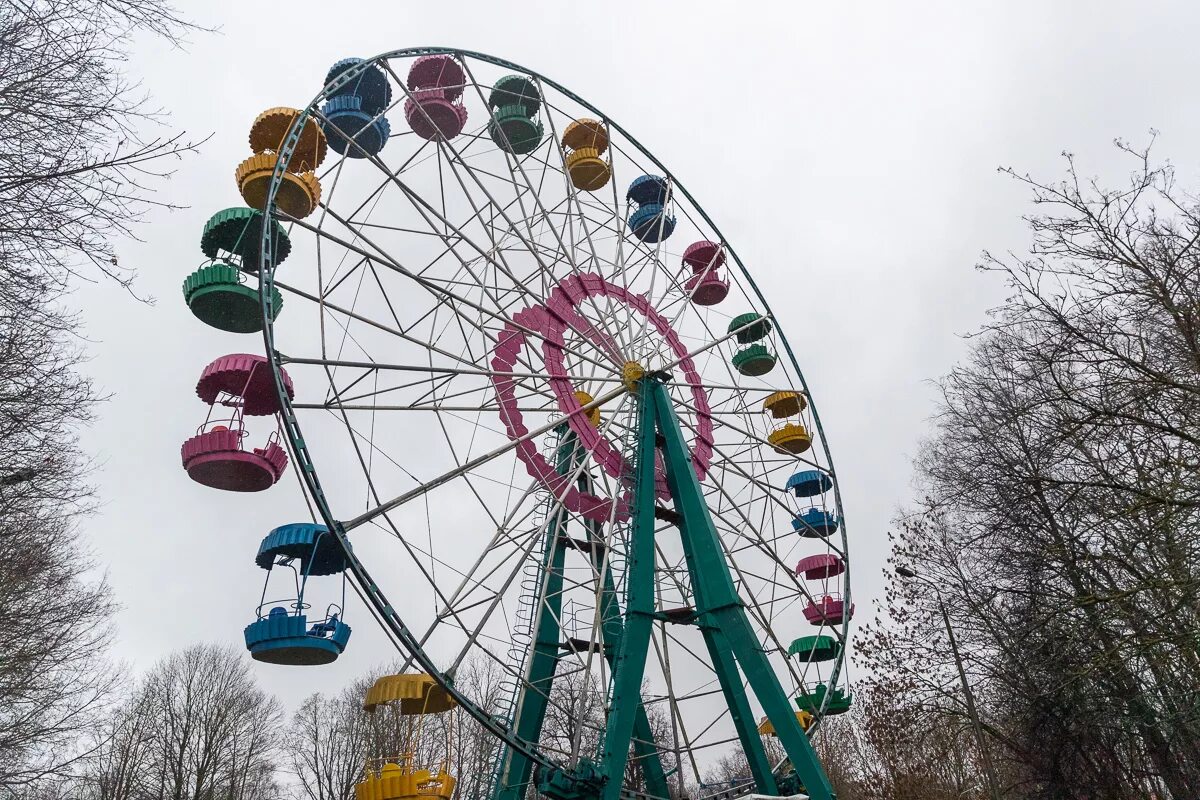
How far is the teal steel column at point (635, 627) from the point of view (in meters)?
11.7

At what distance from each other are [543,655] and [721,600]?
137 inches

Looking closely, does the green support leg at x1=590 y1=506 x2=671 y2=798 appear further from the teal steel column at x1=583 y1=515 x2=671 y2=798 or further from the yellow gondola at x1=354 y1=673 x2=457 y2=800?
the yellow gondola at x1=354 y1=673 x2=457 y2=800

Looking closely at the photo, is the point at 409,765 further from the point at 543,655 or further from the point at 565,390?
the point at 565,390

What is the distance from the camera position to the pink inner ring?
48.2 feet

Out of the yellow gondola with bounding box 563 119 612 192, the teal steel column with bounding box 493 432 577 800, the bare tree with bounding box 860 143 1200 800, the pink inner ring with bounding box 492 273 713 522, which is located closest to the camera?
the bare tree with bounding box 860 143 1200 800

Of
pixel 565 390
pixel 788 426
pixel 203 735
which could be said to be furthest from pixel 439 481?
pixel 203 735

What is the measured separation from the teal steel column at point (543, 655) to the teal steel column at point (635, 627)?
4.42 ft

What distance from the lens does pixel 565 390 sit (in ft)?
48.8

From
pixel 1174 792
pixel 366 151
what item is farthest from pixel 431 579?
pixel 1174 792

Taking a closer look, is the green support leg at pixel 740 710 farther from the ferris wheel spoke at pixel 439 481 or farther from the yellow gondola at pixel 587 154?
the yellow gondola at pixel 587 154

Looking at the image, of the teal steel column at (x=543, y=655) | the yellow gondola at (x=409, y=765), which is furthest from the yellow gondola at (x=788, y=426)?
the yellow gondola at (x=409, y=765)

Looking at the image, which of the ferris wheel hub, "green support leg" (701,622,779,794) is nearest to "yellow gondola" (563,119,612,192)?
the ferris wheel hub

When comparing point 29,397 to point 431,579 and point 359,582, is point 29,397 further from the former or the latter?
point 431,579

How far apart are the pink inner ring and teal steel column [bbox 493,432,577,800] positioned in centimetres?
51
